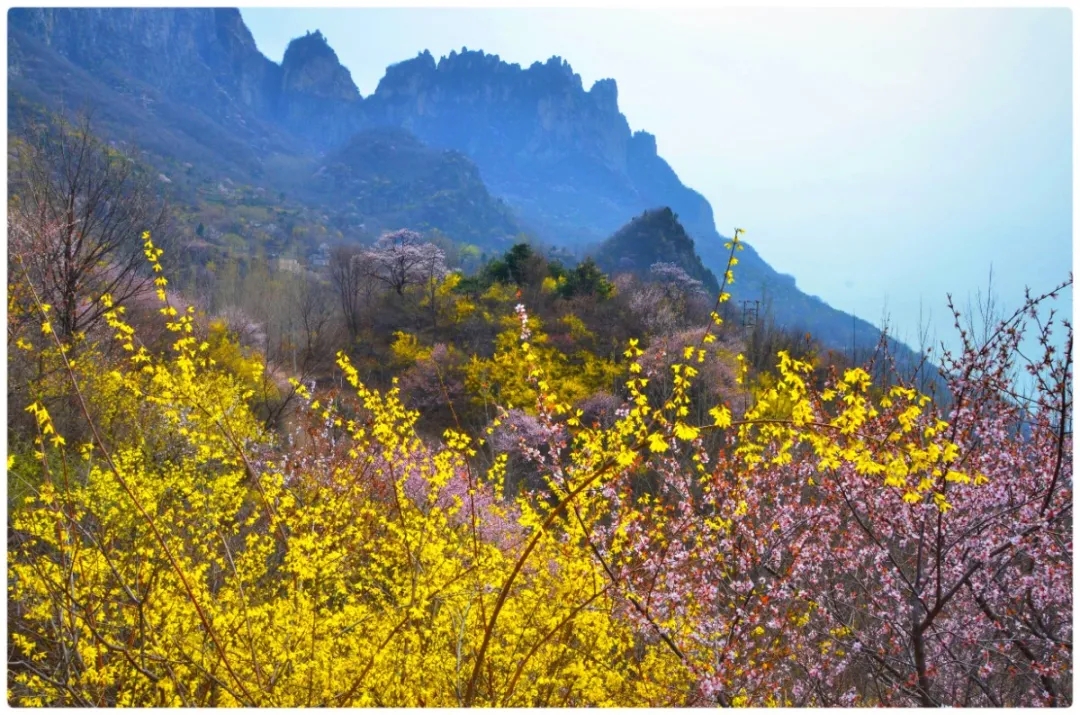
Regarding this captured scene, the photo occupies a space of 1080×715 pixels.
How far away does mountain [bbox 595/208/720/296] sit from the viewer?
6788cm

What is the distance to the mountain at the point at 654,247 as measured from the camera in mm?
67875

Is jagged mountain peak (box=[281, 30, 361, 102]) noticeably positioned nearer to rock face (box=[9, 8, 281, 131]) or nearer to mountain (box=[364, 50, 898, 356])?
rock face (box=[9, 8, 281, 131])

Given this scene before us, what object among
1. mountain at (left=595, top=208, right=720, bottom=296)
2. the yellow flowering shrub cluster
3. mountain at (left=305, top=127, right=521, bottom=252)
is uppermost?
mountain at (left=305, top=127, right=521, bottom=252)

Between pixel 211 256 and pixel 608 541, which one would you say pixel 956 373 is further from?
pixel 211 256

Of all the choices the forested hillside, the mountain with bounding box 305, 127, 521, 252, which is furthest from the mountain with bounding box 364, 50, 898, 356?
the forested hillside

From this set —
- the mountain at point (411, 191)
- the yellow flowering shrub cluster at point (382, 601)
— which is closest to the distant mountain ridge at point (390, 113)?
the mountain at point (411, 191)

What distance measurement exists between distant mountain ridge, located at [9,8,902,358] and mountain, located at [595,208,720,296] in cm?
2891

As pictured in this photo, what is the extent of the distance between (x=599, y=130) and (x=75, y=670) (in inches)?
7479

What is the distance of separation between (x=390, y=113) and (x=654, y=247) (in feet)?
425

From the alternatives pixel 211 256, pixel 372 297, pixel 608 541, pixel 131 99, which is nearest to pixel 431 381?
pixel 372 297

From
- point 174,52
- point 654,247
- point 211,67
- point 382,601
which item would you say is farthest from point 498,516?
point 211,67

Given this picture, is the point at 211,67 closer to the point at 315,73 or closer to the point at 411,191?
the point at 315,73

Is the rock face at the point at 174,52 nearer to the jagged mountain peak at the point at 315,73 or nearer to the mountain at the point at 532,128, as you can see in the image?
the jagged mountain peak at the point at 315,73

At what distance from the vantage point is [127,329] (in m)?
3.60
